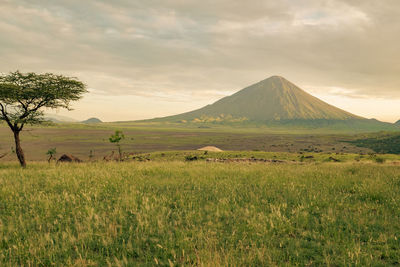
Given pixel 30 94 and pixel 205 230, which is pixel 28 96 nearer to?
pixel 30 94

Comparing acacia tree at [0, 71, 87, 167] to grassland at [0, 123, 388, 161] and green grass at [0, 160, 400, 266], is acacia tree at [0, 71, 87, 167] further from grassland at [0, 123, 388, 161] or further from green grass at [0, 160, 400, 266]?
green grass at [0, 160, 400, 266]

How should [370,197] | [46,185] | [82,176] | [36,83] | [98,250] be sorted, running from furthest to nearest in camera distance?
[36,83], [82,176], [46,185], [370,197], [98,250]

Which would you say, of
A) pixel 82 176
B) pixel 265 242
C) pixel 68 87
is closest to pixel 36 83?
pixel 68 87

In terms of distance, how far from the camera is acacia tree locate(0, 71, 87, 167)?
1842cm

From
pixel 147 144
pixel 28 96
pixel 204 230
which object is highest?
pixel 28 96

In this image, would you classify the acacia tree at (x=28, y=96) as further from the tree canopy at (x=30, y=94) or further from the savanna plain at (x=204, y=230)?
the savanna plain at (x=204, y=230)

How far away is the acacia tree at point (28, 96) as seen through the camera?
18.4 meters

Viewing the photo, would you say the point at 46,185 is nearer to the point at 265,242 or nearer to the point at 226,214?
the point at 226,214

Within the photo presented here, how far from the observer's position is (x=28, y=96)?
1912cm

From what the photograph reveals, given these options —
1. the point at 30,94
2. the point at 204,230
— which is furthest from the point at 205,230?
the point at 30,94

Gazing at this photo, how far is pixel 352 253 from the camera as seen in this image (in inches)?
163

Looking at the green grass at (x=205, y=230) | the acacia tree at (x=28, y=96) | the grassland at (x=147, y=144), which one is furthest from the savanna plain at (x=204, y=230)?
the grassland at (x=147, y=144)

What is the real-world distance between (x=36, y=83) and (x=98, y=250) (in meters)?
19.0

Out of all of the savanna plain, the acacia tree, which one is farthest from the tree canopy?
the savanna plain
